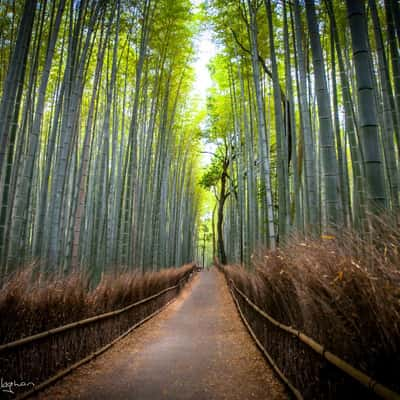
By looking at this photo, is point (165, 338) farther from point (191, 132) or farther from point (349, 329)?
point (191, 132)

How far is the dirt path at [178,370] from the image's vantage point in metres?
→ 2.12

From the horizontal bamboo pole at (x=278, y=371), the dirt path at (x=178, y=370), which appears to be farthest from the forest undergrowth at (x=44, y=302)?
the horizontal bamboo pole at (x=278, y=371)

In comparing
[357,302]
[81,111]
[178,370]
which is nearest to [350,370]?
[357,302]

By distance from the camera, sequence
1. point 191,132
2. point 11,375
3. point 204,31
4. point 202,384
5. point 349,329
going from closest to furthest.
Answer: point 349,329, point 11,375, point 202,384, point 204,31, point 191,132

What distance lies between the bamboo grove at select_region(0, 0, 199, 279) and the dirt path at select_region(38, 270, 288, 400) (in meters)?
1.63

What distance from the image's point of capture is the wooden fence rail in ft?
5.95

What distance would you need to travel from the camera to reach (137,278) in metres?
4.79

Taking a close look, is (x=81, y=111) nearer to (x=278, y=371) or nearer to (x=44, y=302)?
(x=44, y=302)

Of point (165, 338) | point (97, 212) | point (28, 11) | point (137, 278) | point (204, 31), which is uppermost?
point (204, 31)

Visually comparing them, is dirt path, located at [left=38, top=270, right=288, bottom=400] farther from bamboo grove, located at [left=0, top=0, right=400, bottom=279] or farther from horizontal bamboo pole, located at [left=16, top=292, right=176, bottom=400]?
bamboo grove, located at [left=0, top=0, right=400, bottom=279]

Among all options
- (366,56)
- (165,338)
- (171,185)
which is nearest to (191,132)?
(171,185)

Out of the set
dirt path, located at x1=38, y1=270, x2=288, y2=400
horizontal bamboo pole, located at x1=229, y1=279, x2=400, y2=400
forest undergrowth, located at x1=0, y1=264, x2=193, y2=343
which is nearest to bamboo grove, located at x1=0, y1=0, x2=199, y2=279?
forest undergrowth, located at x1=0, y1=264, x2=193, y2=343

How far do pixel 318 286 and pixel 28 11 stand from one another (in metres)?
4.10

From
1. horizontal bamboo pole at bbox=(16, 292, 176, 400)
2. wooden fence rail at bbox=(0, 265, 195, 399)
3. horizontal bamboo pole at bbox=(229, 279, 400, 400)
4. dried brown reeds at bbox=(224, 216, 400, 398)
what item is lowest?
horizontal bamboo pole at bbox=(16, 292, 176, 400)
